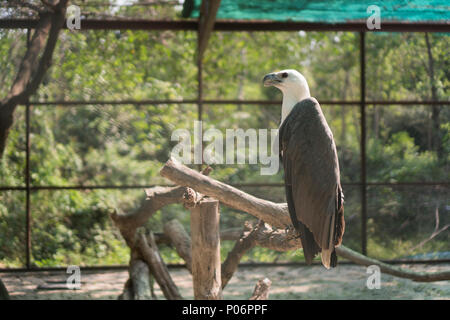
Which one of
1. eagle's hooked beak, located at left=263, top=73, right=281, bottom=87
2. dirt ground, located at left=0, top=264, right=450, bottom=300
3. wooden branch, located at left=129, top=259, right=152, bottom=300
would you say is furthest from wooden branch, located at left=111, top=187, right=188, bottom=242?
eagle's hooked beak, located at left=263, top=73, right=281, bottom=87

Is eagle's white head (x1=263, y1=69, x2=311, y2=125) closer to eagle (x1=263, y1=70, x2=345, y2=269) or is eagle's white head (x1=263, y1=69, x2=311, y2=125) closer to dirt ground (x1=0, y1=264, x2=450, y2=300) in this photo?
eagle (x1=263, y1=70, x2=345, y2=269)

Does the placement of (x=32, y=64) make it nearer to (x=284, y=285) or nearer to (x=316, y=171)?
(x=316, y=171)

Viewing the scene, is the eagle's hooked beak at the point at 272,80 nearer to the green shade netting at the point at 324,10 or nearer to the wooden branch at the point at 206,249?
the wooden branch at the point at 206,249

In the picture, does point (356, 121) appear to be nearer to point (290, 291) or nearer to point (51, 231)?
point (290, 291)

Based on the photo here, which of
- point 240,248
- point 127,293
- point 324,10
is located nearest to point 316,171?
point 240,248

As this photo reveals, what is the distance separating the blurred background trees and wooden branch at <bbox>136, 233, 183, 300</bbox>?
1.37m

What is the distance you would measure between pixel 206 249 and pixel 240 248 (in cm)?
48

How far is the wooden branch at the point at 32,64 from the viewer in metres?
4.59

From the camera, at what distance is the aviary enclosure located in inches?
165

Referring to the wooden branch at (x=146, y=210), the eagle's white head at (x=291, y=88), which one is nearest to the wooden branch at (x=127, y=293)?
the wooden branch at (x=146, y=210)

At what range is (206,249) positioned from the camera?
10.3 feet

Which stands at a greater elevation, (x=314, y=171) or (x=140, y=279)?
(x=314, y=171)
